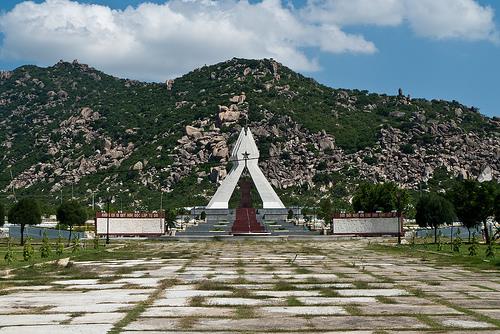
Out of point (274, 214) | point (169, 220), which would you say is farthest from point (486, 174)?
point (169, 220)

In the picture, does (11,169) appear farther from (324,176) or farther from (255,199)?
(324,176)

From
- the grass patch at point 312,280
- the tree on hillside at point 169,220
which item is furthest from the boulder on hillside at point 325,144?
the grass patch at point 312,280

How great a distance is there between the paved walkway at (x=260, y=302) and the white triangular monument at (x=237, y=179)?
7133 cm

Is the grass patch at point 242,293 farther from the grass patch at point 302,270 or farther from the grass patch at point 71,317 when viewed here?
the grass patch at point 302,270

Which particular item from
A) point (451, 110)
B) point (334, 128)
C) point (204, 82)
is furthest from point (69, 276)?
point (204, 82)

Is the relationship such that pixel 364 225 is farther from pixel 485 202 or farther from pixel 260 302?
pixel 260 302

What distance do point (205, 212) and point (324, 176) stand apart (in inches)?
1458

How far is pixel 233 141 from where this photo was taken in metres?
130

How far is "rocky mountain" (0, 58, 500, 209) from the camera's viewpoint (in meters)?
123

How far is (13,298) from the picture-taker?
49.7ft

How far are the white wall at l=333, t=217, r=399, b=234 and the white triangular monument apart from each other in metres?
25.7

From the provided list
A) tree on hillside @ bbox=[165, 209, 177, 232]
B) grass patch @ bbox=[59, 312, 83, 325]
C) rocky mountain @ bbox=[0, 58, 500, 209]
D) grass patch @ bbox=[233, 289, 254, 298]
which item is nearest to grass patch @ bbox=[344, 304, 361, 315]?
grass patch @ bbox=[233, 289, 254, 298]

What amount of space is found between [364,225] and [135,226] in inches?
886

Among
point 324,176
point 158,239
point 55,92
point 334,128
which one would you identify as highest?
point 55,92
